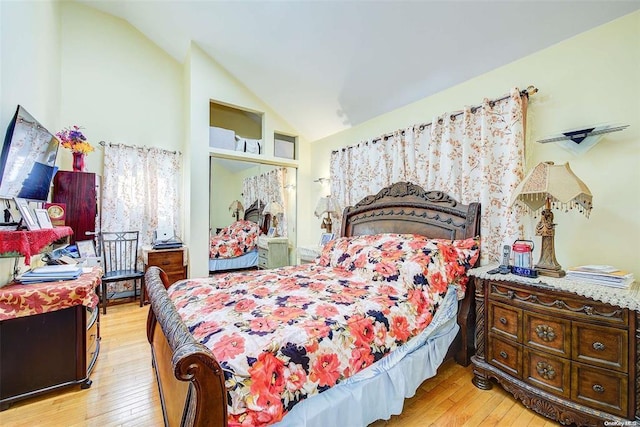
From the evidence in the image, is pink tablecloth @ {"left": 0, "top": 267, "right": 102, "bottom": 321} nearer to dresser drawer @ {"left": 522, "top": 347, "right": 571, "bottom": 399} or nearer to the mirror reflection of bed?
Result: the mirror reflection of bed

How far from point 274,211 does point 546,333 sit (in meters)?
3.69

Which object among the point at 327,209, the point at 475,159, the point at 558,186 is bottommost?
the point at 327,209

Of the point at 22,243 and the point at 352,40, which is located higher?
the point at 352,40

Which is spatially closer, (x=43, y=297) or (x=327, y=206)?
(x=43, y=297)

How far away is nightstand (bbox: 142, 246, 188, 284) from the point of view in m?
3.53

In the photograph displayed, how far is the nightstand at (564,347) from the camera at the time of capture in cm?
139

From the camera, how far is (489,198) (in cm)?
235

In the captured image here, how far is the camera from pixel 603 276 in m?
1.57

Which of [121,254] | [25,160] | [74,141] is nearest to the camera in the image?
[25,160]

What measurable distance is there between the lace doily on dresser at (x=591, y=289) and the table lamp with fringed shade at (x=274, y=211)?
333 centimetres

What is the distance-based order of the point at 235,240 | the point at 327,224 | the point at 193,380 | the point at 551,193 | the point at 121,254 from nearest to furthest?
1. the point at 193,380
2. the point at 551,193
3. the point at 121,254
4. the point at 327,224
5. the point at 235,240

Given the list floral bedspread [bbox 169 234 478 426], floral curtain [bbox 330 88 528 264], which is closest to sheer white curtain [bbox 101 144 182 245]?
floral bedspread [bbox 169 234 478 426]

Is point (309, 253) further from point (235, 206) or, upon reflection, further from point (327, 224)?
point (235, 206)

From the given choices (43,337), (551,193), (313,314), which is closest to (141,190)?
(43,337)
